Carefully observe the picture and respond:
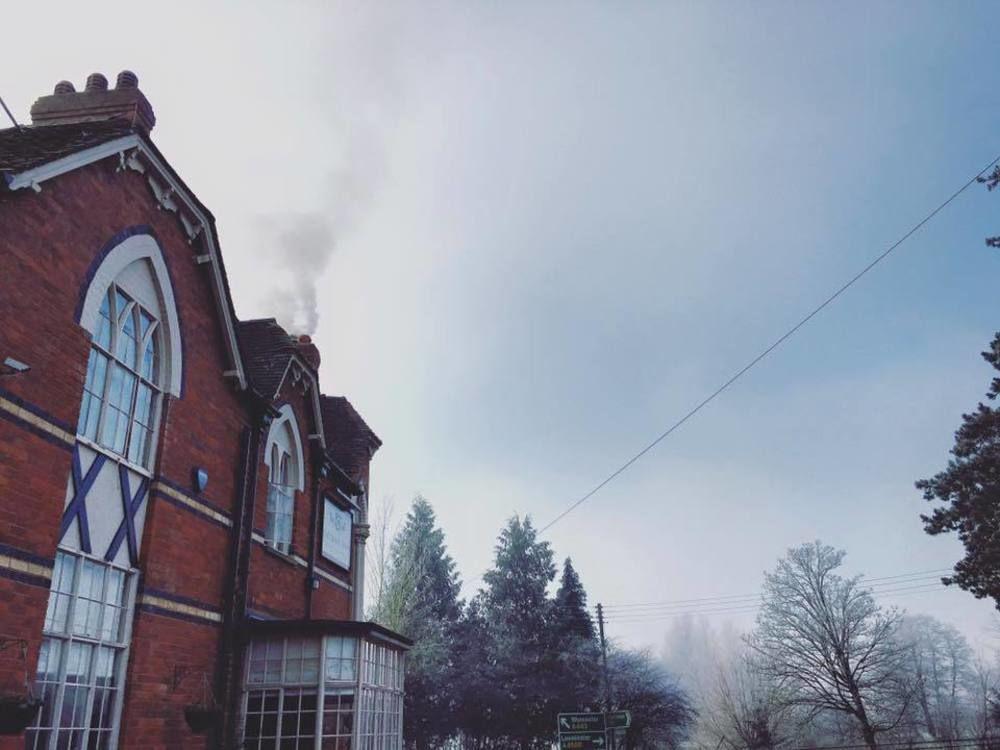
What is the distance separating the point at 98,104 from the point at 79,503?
22.9 ft

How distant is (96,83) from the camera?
11.8 metres

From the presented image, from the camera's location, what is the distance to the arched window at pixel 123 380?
873 centimetres

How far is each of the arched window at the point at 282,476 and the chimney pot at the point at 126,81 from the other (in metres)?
6.01

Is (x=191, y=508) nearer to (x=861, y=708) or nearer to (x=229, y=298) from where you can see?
(x=229, y=298)

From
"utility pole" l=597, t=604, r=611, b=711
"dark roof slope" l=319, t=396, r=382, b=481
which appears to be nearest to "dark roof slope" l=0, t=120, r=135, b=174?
"dark roof slope" l=319, t=396, r=382, b=481

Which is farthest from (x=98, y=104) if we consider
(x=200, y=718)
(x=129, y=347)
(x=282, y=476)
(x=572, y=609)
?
(x=572, y=609)

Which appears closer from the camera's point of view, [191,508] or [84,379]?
[84,379]

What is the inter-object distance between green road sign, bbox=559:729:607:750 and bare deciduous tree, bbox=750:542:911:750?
13603 millimetres

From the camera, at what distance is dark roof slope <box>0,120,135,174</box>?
7.64m

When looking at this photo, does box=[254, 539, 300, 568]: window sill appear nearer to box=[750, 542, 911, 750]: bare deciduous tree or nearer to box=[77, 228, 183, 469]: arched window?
box=[77, 228, 183, 469]: arched window

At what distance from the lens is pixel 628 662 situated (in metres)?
36.8

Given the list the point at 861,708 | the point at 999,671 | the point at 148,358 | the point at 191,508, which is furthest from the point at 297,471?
the point at 999,671

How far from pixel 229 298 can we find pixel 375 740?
24.4 ft

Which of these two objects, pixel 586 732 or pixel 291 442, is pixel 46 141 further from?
pixel 586 732
